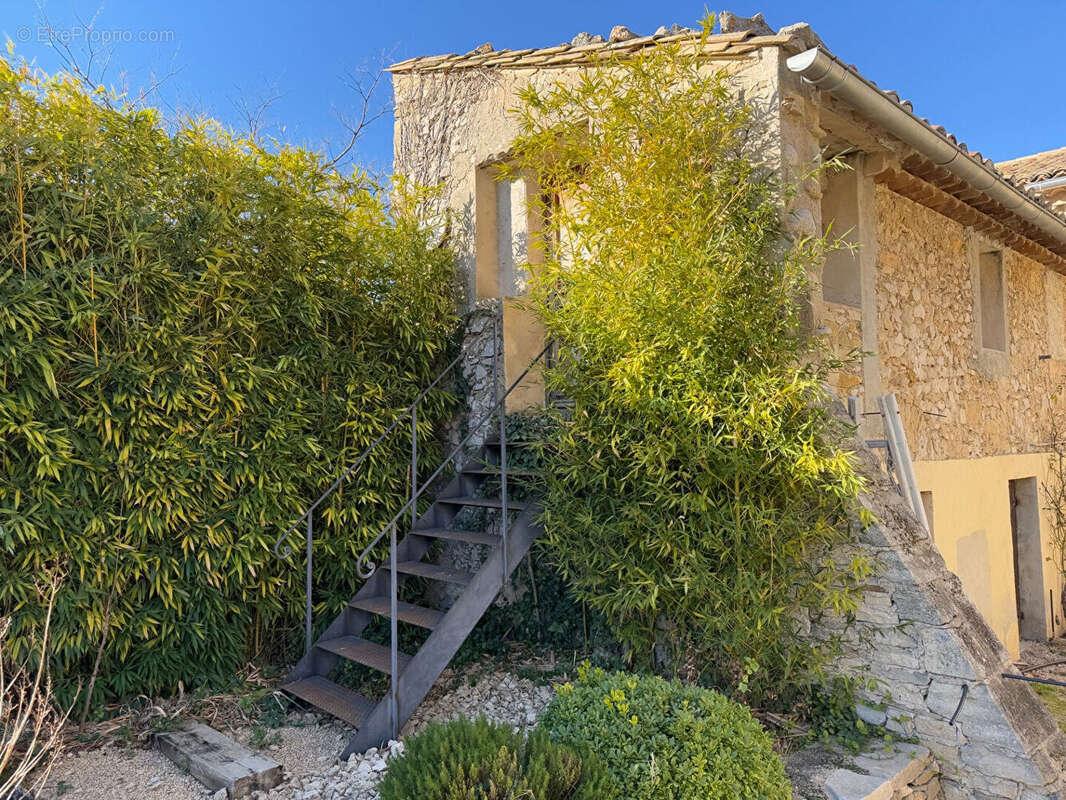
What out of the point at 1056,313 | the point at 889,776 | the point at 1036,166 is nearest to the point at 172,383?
the point at 889,776

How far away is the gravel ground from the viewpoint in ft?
10.4

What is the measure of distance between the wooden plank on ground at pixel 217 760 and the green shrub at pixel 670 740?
4.53 ft

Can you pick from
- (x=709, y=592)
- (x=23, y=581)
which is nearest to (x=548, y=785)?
(x=709, y=592)

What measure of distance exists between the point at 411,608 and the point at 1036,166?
926 cm

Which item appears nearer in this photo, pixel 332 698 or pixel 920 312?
pixel 332 698

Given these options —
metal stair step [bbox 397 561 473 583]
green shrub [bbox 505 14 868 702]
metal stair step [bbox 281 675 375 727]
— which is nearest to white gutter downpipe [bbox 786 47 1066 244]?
green shrub [bbox 505 14 868 702]

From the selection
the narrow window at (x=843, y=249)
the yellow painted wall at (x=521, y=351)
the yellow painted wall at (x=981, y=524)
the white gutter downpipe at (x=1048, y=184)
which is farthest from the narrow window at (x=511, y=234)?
the white gutter downpipe at (x=1048, y=184)

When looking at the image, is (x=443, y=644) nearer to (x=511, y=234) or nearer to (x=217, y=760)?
(x=217, y=760)

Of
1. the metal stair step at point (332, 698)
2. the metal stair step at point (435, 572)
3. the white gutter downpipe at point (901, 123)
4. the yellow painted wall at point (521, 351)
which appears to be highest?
the white gutter downpipe at point (901, 123)

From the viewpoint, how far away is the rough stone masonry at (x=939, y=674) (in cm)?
317

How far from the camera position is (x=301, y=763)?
11.4ft

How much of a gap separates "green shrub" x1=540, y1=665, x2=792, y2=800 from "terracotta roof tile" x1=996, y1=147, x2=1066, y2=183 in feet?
25.0

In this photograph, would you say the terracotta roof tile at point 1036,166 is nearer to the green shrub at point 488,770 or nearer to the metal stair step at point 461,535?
Result: the metal stair step at point 461,535

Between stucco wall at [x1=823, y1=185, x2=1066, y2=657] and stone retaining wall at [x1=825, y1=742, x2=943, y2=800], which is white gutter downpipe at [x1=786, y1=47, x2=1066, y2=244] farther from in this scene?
stone retaining wall at [x1=825, y1=742, x2=943, y2=800]
